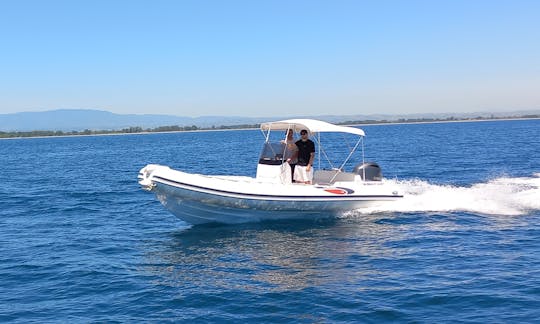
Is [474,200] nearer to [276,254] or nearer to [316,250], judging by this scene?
[316,250]

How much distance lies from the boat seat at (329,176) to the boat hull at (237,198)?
1.48 metres

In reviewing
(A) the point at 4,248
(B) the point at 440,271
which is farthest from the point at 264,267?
(A) the point at 4,248

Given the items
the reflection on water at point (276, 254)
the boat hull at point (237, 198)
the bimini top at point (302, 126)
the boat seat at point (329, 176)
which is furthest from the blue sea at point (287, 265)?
the bimini top at point (302, 126)

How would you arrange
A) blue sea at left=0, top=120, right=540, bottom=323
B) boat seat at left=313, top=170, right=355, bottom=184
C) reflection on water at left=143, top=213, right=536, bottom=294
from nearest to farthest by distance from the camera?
1. blue sea at left=0, top=120, right=540, bottom=323
2. reflection on water at left=143, top=213, right=536, bottom=294
3. boat seat at left=313, top=170, right=355, bottom=184

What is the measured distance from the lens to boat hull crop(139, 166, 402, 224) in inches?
563

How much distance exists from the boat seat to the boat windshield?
2.08 m

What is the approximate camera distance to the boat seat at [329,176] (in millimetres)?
17297

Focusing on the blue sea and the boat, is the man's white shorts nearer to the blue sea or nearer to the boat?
the boat

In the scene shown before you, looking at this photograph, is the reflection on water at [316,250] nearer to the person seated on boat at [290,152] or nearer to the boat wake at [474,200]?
the boat wake at [474,200]

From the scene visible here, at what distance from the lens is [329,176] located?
57.2 ft

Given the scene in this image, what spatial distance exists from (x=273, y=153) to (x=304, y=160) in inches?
37.4

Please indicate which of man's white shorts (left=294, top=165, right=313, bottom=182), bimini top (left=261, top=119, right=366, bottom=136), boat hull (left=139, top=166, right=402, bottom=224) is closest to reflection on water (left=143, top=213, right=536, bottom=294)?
boat hull (left=139, top=166, right=402, bottom=224)

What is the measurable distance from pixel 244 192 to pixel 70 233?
5.24 meters

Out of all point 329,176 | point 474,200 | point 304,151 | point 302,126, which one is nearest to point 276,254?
point 304,151
